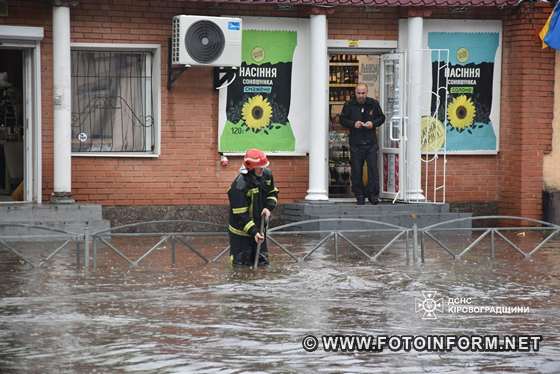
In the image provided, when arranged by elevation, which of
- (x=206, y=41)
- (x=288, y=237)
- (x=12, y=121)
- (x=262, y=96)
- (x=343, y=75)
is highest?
(x=206, y=41)

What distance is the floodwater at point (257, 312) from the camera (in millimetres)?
9727

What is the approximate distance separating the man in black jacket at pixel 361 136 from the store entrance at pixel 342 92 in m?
0.88

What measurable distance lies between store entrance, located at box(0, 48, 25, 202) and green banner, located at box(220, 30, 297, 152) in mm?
3338

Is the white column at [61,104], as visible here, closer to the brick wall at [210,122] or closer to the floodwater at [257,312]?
the brick wall at [210,122]

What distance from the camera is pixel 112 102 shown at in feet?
65.1

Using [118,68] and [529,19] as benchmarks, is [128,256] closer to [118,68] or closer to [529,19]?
[118,68]

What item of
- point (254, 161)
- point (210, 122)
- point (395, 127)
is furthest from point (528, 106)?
point (254, 161)

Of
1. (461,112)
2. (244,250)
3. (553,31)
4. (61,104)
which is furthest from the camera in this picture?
(461,112)

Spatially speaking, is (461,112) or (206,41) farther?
(461,112)

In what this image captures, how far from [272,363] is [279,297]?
321cm

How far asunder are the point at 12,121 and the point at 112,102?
1.98 meters

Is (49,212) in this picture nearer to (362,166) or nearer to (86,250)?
(86,250)

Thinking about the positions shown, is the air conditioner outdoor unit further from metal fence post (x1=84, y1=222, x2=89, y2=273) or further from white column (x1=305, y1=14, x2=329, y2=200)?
metal fence post (x1=84, y1=222, x2=89, y2=273)

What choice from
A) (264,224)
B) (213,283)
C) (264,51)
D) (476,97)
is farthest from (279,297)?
(476,97)
